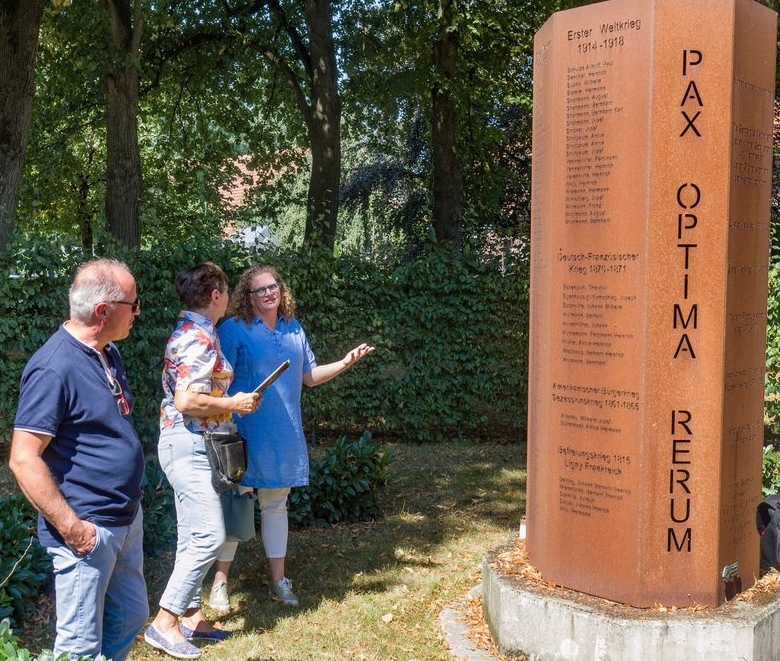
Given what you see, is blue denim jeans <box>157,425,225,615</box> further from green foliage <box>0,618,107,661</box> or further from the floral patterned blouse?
green foliage <box>0,618,107,661</box>

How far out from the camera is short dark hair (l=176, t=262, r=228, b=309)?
4.73m

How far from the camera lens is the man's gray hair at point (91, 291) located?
335 cm

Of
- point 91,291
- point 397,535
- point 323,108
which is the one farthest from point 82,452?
point 323,108

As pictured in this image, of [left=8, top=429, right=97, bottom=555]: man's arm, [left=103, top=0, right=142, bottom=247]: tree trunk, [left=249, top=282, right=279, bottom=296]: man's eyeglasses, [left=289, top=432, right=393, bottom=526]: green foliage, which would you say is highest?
[left=103, top=0, right=142, bottom=247]: tree trunk

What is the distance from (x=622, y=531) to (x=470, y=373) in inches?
271

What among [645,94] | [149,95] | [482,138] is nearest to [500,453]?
[645,94]

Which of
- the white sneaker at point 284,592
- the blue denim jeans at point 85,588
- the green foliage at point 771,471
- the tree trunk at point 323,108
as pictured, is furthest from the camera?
the tree trunk at point 323,108

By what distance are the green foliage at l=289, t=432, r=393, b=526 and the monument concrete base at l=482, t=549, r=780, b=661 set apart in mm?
2748

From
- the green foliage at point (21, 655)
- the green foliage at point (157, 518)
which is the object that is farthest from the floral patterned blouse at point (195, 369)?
the green foliage at point (21, 655)

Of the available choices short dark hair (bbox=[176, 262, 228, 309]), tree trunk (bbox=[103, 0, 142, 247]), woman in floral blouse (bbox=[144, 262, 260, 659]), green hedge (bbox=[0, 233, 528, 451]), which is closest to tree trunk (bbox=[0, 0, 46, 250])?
tree trunk (bbox=[103, 0, 142, 247])

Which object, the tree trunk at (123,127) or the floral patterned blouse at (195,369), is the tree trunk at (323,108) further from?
the floral patterned blouse at (195,369)

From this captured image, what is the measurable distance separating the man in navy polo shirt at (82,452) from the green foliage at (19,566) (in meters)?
1.61

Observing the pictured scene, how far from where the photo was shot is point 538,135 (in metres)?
4.84

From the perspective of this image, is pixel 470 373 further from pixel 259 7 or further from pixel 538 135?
pixel 259 7
